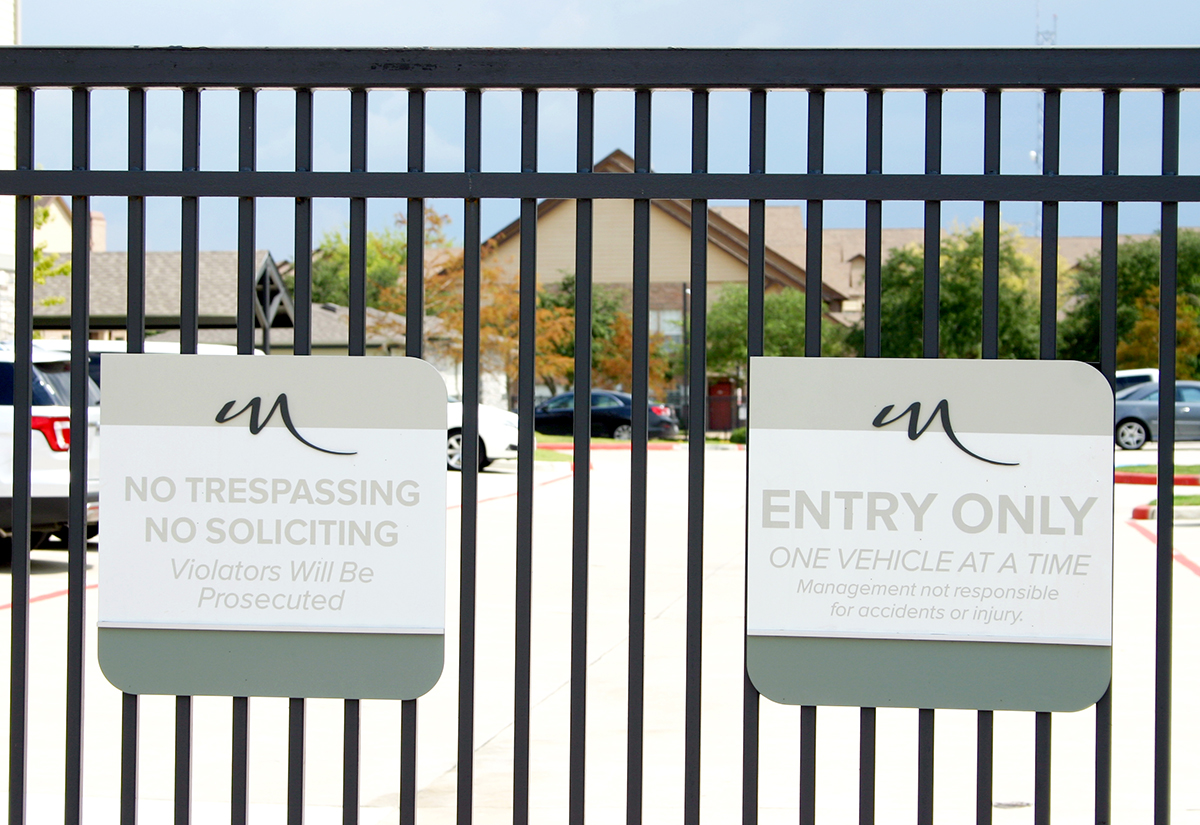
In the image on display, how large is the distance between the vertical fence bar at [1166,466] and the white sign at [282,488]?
158 cm

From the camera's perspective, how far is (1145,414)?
25562 mm

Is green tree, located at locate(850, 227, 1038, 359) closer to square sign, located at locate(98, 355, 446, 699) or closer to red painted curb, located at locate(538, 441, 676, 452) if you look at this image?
red painted curb, located at locate(538, 441, 676, 452)

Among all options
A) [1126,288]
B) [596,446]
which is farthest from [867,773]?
[1126,288]

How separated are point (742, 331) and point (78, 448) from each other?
4017 centimetres

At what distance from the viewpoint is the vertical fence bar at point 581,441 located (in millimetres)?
2447

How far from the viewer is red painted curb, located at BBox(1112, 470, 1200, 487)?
1698cm

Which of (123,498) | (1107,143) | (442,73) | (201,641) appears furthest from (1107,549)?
(123,498)

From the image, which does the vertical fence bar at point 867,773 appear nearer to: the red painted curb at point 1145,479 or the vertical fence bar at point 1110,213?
the vertical fence bar at point 1110,213

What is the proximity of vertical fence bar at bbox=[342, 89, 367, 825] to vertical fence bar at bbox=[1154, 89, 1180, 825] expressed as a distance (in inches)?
68.2

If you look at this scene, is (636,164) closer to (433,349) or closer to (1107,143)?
(1107,143)

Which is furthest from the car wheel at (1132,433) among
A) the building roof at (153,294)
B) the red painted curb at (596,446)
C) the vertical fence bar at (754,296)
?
the vertical fence bar at (754,296)

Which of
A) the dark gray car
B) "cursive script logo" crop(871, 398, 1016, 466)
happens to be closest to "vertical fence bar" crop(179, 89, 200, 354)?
"cursive script logo" crop(871, 398, 1016, 466)

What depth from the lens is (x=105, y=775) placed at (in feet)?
14.1

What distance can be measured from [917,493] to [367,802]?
8.13ft
